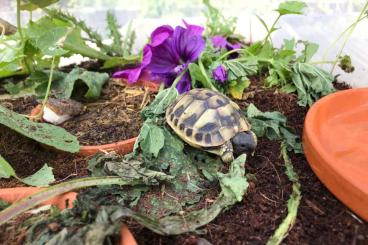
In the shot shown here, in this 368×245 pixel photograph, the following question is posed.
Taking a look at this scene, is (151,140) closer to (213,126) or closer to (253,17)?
(213,126)

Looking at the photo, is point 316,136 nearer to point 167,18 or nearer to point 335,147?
point 335,147

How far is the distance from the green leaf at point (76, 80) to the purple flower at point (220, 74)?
20.2 inches

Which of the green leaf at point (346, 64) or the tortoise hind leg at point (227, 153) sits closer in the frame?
the tortoise hind leg at point (227, 153)

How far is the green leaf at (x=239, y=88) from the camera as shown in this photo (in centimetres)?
172

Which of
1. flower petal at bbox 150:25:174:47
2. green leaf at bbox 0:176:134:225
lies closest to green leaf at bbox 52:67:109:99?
flower petal at bbox 150:25:174:47

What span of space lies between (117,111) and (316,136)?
0.82 meters

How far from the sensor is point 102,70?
2.14 meters

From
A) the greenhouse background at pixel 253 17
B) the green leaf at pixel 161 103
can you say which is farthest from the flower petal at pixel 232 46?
the green leaf at pixel 161 103

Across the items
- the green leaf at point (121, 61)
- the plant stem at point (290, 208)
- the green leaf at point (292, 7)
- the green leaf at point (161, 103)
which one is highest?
the green leaf at point (292, 7)

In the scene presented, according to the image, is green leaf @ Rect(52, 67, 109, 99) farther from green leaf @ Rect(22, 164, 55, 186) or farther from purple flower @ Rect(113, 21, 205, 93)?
green leaf @ Rect(22, 164, 55, 186)

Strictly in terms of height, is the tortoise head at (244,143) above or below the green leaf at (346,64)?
below

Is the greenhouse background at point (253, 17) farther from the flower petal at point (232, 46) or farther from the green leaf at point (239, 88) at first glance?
the green leaf at point (239, 88)

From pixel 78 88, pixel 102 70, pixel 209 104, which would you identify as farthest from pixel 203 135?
pixel 102 70

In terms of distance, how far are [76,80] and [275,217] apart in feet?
3.51
